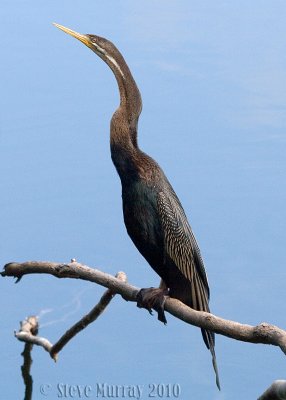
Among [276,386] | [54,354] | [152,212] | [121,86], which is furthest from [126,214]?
[54,354]

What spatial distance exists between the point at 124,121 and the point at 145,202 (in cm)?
26

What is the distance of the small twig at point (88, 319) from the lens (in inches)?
160

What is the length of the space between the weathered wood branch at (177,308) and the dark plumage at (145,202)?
115 millimetres

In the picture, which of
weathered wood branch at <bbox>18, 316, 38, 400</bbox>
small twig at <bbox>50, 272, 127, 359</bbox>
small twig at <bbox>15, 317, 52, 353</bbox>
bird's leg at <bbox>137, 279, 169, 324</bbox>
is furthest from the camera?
weathered wood branch at <bbox>18, 316, 38, 400</bbox>

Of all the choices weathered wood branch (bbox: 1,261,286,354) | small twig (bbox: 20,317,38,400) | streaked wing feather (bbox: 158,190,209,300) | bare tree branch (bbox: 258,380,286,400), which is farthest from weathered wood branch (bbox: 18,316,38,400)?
bare tree branch (bbox: 258,380,286,400)

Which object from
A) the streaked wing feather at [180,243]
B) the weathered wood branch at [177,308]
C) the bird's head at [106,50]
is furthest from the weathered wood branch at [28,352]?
the bird's head at [106,50]

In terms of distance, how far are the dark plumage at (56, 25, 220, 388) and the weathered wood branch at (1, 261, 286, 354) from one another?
11 cm

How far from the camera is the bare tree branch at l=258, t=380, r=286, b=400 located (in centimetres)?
271

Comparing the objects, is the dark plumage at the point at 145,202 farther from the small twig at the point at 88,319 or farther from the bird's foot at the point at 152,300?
the small twig at the point at 88,319

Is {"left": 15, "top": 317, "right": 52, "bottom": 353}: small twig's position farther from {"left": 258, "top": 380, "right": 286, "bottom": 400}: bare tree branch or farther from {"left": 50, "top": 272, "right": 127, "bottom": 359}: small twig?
{"left": 258, "top": 380, "right": 286, "bottom": 400}: bare tree branch

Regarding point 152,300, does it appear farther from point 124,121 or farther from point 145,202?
point 124,121

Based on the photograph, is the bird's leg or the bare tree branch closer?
the bare tree branch

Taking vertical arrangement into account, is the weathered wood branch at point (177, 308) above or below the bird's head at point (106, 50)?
below

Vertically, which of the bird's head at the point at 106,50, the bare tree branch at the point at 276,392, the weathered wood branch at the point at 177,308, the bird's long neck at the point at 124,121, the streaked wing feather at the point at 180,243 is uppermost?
the bird's head at the point at 106,50
